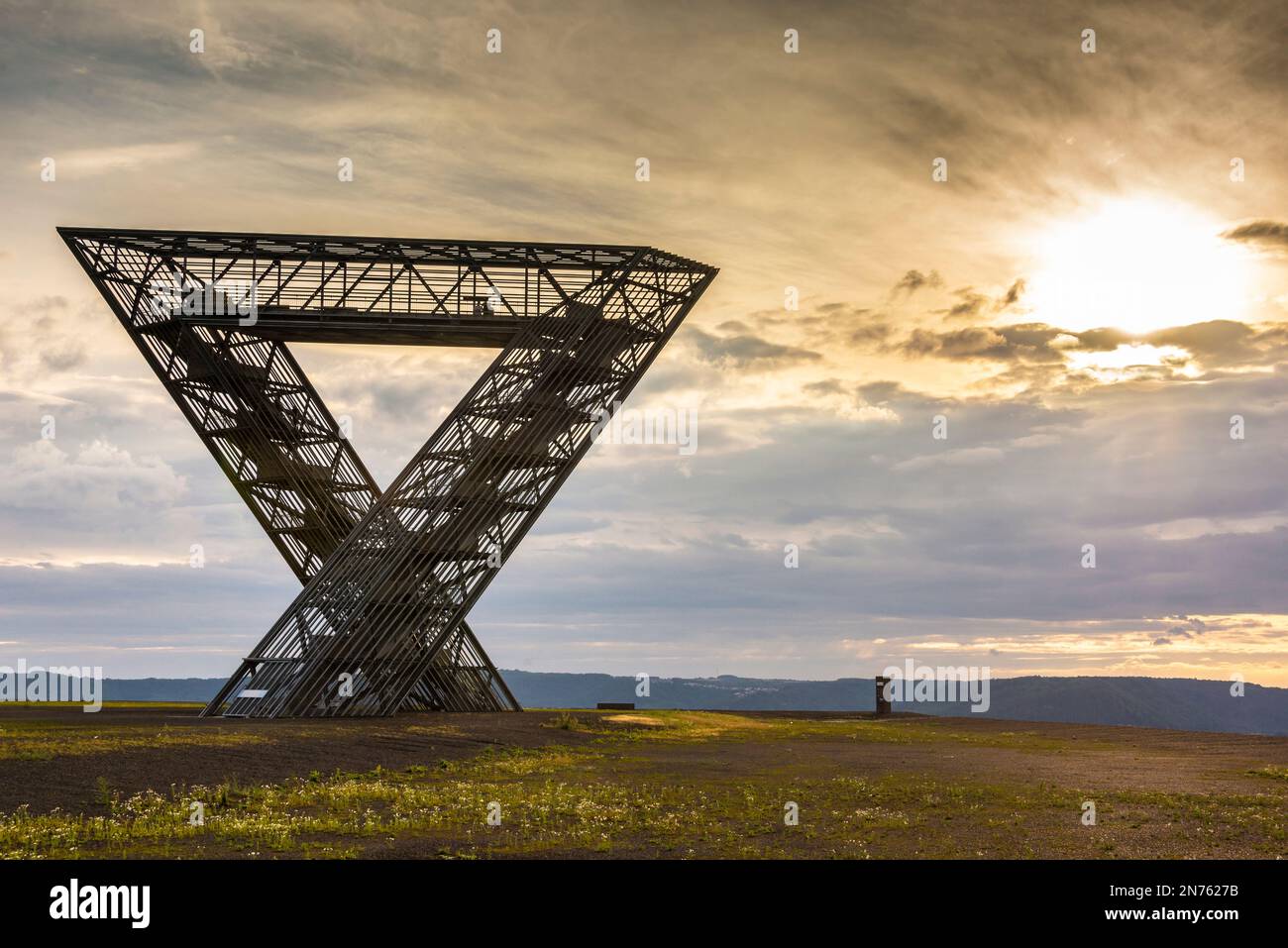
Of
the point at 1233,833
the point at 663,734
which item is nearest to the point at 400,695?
the point at 663,734

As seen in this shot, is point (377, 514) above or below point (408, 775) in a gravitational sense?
above

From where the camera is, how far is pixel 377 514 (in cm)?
4300

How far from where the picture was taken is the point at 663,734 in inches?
1716

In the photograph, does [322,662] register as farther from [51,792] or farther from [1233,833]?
[1233,833]

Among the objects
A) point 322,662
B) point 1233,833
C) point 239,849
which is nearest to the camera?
point 239,849

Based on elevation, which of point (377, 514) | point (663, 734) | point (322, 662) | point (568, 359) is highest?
point (568, 359)

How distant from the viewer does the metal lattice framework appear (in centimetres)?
4197

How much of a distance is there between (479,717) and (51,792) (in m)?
22.6

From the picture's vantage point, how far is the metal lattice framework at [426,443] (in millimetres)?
41969

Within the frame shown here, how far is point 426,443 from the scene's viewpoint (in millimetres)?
43750

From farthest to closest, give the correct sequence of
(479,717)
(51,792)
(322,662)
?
(479,717), (322,662), (51,792)
